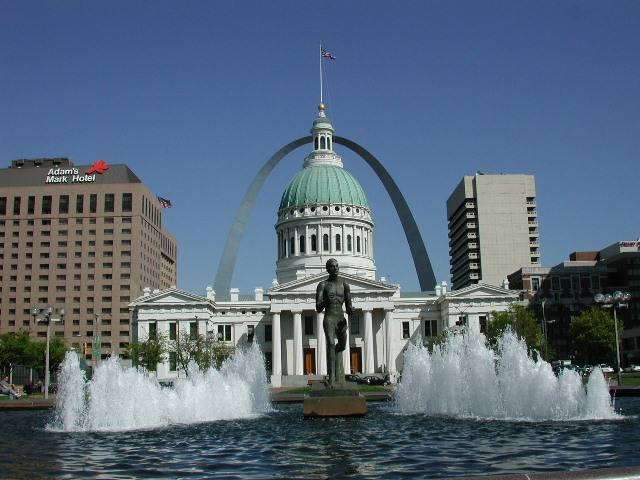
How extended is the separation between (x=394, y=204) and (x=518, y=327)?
42.7 metres

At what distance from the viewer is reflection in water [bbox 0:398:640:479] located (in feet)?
51.3

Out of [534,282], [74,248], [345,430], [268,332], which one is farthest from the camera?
[74,248]

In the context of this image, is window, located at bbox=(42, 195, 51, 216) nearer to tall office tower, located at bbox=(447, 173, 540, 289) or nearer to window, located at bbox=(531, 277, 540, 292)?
tall office tower, located at bbox=(447, 173, 540, 289)

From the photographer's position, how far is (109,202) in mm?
152750

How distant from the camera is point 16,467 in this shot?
17.0 metres

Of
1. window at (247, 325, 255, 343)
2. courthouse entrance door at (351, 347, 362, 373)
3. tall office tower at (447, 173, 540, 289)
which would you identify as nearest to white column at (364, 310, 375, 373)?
courthouse entrance door at (351, 347, 362, 373)

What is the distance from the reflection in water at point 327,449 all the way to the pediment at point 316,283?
231 ft

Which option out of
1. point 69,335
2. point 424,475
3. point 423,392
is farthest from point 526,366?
point 69,335

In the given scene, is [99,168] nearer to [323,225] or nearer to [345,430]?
[323,225]

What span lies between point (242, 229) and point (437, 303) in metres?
34.8

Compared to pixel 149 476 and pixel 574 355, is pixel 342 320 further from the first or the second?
pixel 574 355

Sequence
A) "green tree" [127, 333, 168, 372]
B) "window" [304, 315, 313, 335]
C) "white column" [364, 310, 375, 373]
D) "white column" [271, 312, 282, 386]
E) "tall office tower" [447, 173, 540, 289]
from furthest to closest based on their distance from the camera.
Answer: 1. "tall office tower" [447, 173, 540, 289]
2. "window" [304, 315, 313, 335]
3. "white column" [364, 310, 375, 373]
4. "white column" [271, 312, 282, 386]
5. "green tree" [127, 333, 168, 372]

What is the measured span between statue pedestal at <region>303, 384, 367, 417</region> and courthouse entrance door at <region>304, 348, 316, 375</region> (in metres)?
73.5

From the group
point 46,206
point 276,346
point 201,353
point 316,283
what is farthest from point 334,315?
point 46,206
